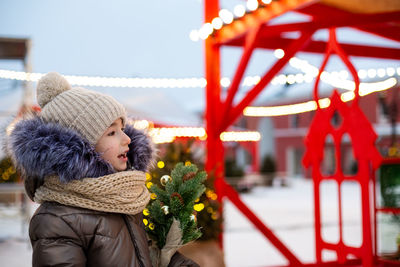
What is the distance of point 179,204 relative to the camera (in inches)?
77.5

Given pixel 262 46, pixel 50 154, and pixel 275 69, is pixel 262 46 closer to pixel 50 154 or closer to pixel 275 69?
pixel 275 69

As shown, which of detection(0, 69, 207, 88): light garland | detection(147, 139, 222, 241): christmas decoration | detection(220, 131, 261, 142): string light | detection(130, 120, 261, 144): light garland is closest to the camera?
detection(130, 120, 261, 144): light garland

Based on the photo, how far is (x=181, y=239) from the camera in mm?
1988

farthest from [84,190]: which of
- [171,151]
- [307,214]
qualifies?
[307,214]

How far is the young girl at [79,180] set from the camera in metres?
1.68

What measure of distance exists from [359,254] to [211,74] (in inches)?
90.5

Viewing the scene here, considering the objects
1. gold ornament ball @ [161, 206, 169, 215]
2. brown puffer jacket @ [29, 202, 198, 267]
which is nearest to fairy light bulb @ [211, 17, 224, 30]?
gold ornament ball @ [161, 206, 169, 215]

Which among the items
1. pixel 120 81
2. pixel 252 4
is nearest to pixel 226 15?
pixel 252 4

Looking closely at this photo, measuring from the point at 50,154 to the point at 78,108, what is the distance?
23 centimetres

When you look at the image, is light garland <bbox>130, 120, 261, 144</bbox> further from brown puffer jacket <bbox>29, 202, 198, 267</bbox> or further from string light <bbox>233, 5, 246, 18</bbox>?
string light <bbox>233, 5, 246, 18</bbox>

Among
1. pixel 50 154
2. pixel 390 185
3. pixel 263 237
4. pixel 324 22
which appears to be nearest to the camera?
pixel 50 154

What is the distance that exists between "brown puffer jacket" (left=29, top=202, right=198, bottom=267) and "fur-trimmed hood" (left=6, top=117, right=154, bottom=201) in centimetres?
13

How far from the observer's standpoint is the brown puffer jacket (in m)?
1.63

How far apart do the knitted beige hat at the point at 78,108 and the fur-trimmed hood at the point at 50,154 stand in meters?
0.05
